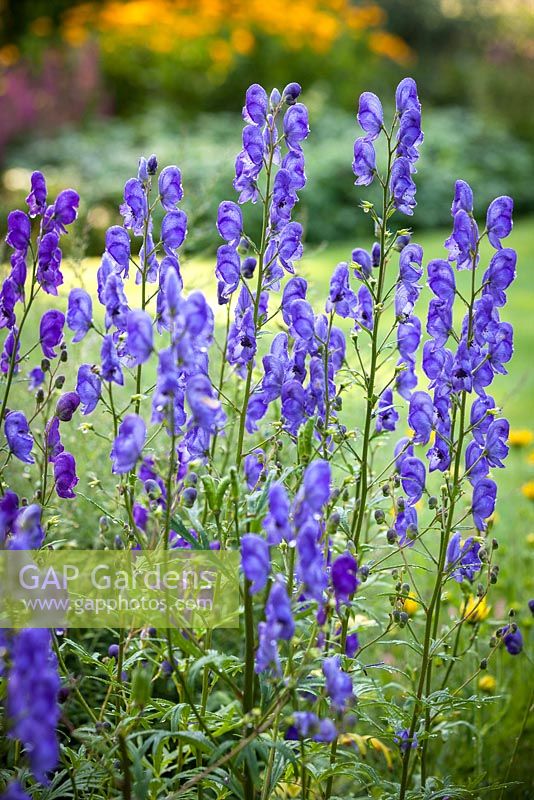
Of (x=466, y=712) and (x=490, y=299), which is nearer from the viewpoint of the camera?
(x=490, y=299)

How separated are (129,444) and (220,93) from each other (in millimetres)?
13236

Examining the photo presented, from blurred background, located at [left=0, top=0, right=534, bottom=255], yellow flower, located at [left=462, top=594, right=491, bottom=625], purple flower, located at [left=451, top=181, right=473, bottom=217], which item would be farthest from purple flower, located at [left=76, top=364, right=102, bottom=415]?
blurred background, located at [left=0, top=0, right=534, bottom=255]

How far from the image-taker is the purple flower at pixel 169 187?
2.28m

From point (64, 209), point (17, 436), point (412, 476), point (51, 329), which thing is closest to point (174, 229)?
point (64, 209)

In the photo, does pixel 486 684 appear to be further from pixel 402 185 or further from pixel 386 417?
pixel 402 185

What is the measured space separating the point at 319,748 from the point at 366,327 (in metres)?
0.98

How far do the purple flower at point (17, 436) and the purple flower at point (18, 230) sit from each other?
401 mm

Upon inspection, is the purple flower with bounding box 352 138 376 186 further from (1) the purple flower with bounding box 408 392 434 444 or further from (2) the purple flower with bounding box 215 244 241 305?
(1) the purple flower with bounding box 408 392 434 444

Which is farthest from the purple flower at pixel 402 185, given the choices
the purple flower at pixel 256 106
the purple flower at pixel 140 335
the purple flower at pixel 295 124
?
the purple flower at pixel 140 335

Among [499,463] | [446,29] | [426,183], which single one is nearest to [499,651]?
[499,463]

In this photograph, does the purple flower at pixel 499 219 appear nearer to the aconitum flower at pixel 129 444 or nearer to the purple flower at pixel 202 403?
the purple flower at pixel 202 403

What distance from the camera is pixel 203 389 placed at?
1.83m

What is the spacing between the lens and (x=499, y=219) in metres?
2.28

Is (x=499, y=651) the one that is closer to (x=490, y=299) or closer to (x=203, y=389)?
(x=490, y=299)
